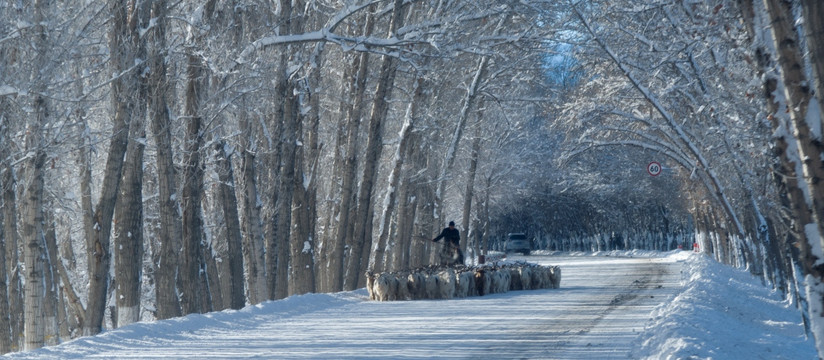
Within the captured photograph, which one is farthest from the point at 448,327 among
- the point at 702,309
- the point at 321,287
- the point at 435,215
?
the point at 435,215

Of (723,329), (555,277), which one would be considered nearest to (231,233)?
(555,277)

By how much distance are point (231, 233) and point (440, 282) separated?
524cm

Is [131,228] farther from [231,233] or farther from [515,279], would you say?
[515,279]

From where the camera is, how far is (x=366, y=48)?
750 inches

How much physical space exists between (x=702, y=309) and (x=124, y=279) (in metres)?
10.8

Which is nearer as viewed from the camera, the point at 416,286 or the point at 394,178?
the point at 416,286

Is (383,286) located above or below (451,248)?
below

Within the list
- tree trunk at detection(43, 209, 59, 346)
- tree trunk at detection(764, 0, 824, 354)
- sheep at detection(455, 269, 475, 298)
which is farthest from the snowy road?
tree trunk at detection(43, 209, 59, 346)

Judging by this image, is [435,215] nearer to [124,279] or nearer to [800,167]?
[124,279]

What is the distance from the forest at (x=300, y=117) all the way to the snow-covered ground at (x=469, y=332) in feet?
5.58

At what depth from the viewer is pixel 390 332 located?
49.1 ft

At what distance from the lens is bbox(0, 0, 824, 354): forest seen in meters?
16.7

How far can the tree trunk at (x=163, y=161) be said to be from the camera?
18.6 metres

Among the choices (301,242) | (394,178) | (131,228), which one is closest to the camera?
(131,228)
